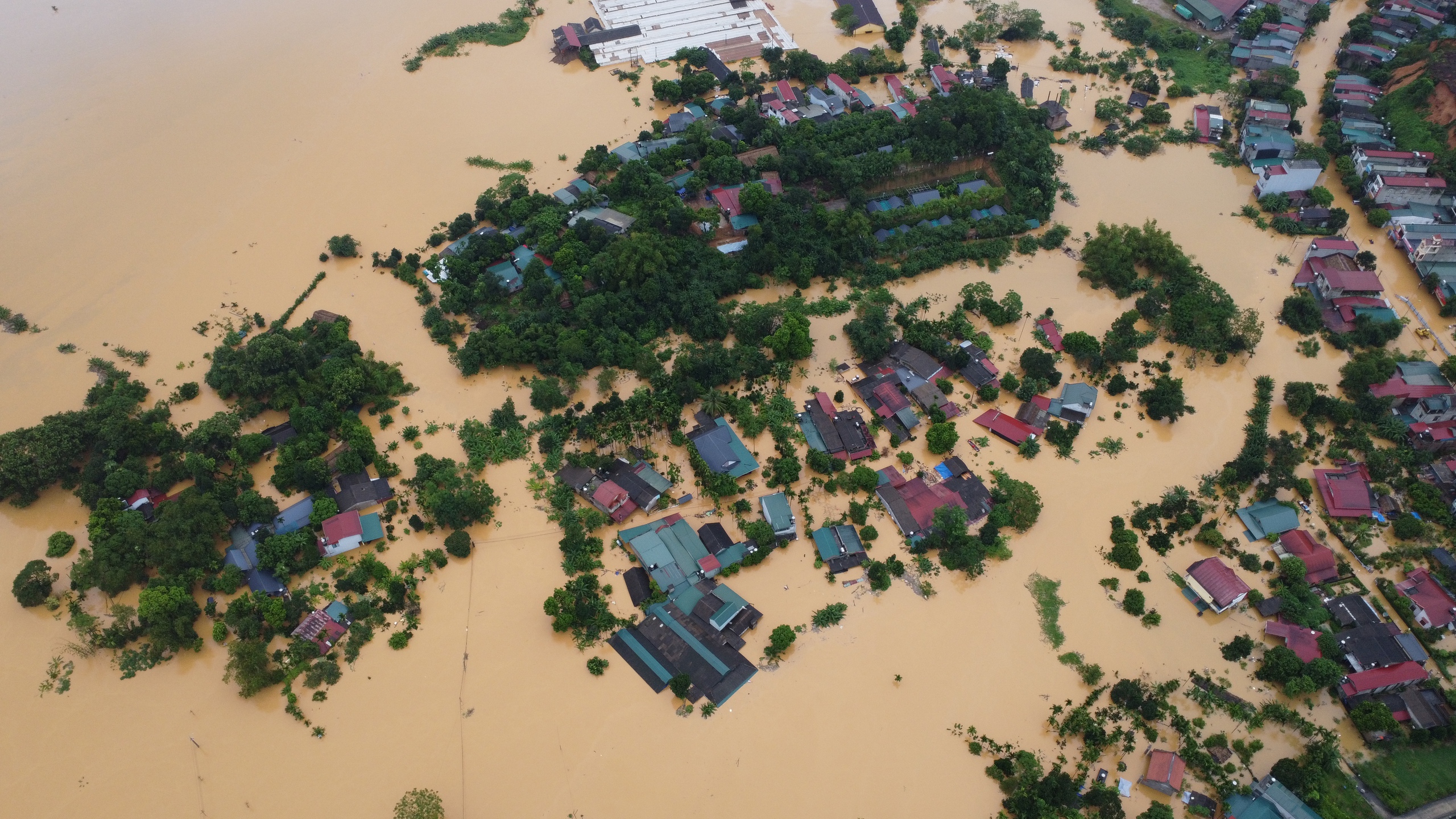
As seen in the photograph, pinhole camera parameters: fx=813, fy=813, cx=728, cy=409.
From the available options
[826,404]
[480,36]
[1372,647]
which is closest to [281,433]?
[826,404]

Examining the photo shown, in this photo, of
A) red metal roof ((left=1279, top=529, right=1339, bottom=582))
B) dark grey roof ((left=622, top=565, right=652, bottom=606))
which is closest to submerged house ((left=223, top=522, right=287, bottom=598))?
dark grey roof ((left=622, top=565, right=652, bottom=606))

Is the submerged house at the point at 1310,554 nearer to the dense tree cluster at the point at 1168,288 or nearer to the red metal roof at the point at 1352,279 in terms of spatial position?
the dense tree cluster at the point at 1168,288

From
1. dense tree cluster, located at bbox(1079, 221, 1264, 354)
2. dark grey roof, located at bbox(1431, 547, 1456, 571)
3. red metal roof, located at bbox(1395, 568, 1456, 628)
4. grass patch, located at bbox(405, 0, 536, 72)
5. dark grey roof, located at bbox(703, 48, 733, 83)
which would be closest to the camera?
red metal roof, located at bbox(1395, 568, 1456, 628)

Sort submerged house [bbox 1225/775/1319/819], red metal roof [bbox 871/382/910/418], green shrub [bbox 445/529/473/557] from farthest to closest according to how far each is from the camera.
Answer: red metal roof [bbox 871/382/910/418]
green shrub [bbox 445/529/473/557]
submerged house [bbox 1225/775/1319/819]

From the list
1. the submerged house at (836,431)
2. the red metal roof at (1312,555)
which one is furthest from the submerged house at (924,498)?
the red metal roof at (1312,555)

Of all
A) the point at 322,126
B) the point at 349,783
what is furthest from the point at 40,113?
the point at 349,783

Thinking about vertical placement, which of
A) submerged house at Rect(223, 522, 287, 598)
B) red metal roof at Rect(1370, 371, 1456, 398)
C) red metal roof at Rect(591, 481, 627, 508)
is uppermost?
red metal roof at Rect(1370, 371, 1456, 398)

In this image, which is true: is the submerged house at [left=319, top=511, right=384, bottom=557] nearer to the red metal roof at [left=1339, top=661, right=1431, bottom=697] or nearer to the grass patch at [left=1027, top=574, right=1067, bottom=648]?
the grass patch at [left=1027, top=574, right=1067, bottom=648]

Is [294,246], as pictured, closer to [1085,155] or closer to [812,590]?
[812,590]
